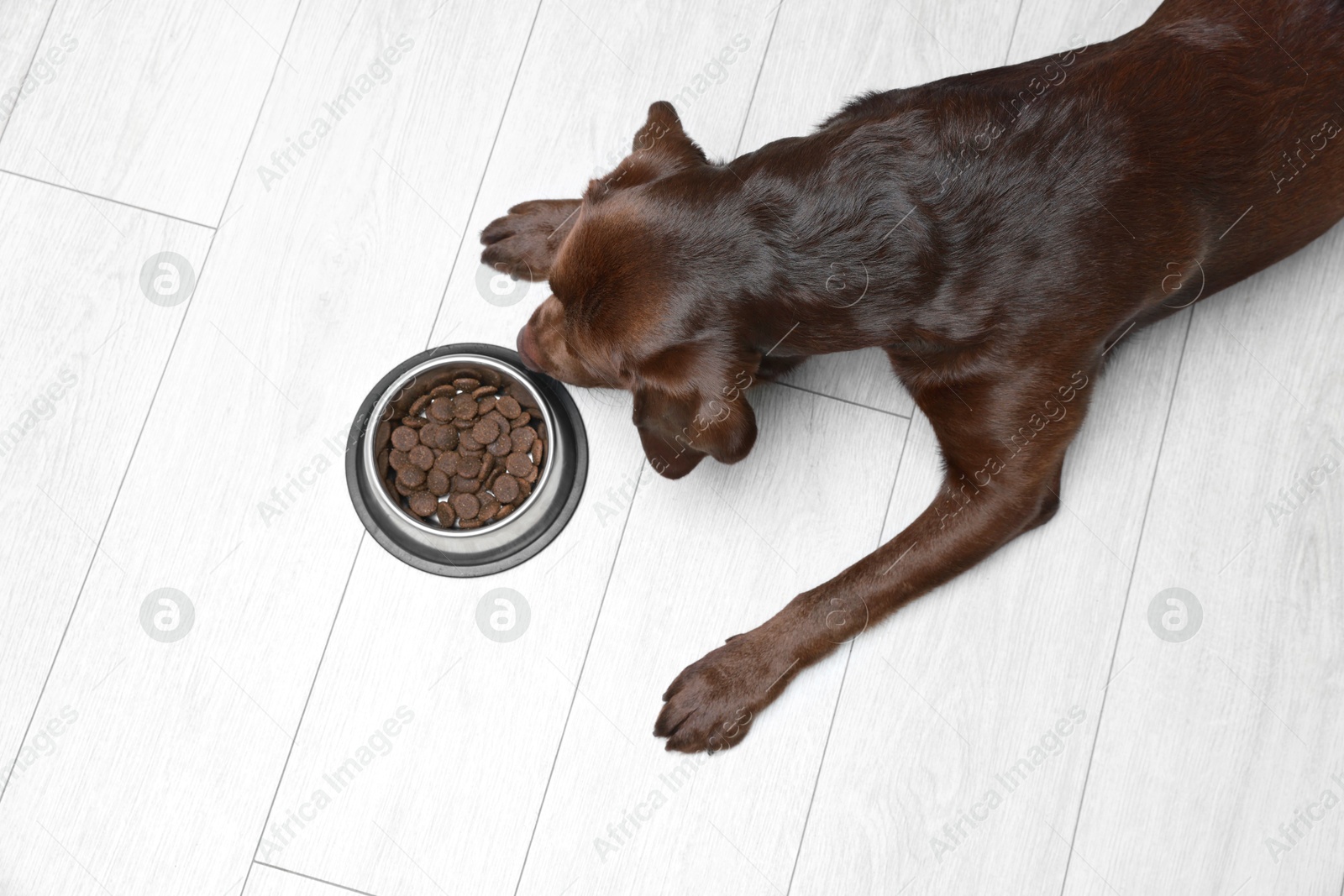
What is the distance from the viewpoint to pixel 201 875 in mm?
2279

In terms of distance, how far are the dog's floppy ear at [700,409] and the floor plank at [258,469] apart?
Result: 79 cm

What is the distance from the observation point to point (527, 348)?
205 cm

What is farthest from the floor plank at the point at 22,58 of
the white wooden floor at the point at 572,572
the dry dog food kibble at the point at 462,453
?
the dry dog food kibble at the point at 462,453

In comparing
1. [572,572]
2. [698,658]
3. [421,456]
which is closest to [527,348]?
[421,456]

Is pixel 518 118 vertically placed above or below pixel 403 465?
above

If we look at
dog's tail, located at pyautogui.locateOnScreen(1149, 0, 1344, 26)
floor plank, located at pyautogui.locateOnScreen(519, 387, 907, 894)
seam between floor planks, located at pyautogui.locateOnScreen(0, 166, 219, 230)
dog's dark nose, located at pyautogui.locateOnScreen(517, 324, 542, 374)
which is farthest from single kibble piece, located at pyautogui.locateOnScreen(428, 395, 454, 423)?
dog's tail, located at pyautogui.locateOnScreen(1149, 0, 1344, 26)

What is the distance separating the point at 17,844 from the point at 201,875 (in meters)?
0.42

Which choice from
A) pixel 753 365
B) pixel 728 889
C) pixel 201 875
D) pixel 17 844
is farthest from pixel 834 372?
pixel 17 844

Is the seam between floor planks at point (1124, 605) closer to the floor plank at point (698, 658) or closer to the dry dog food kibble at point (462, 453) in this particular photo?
the floor plank at point (698, 658)

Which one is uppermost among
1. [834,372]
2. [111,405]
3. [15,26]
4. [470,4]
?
[470,4]

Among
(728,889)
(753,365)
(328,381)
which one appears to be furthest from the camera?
(328,381)

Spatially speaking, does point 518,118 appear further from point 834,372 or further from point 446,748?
point 446,748

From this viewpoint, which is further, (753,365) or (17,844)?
(17,844)

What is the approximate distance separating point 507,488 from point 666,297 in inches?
29.4
